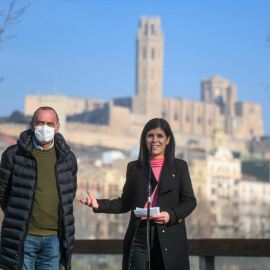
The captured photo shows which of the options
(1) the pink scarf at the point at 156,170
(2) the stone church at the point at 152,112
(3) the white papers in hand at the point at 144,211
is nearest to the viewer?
(3) the white papers in hand at the point at 144,211

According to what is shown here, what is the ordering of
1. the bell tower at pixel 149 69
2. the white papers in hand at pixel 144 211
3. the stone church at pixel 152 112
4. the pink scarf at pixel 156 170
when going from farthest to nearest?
the bell tower at pixel 149 69 < the stone church at pixel 152 112 < the pink scarf at pixel 156 170 < the white papers in hand at pixel 144 211

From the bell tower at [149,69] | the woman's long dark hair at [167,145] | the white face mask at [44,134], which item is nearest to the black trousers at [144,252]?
the woman's long dark hair at [167,145]

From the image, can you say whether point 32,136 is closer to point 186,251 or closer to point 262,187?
point 186,251

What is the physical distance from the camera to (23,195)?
3.73 metres

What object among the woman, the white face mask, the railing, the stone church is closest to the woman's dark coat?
the woman

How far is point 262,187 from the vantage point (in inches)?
3150

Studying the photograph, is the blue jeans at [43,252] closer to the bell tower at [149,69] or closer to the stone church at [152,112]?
the stone church at [152,112]

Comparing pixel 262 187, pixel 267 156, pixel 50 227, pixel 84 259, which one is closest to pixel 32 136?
pixel 50 227

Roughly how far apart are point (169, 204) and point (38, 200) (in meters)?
0.55

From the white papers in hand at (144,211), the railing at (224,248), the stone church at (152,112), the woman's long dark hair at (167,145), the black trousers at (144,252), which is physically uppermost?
the stone church at (152,112)

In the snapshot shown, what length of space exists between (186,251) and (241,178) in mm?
78014

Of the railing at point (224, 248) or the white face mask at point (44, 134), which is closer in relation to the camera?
the white face mask at point (44, 134)

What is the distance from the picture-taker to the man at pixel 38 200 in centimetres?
371

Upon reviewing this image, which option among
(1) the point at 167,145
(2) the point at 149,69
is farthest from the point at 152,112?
(1) the point at 167,145
